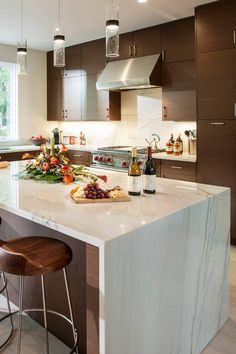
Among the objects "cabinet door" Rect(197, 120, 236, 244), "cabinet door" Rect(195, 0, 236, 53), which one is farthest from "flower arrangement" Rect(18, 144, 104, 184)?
"cabinet door" Rect(195, 0, 236, 53)

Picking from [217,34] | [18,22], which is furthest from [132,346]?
[18,22]

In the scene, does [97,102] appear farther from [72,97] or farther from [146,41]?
[146,41]

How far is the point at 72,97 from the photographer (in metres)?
5.68

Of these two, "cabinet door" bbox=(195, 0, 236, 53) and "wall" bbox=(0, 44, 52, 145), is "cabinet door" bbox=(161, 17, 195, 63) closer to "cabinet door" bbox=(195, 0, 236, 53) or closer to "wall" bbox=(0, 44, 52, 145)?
"cabinet door" bbox=(195, 0, 236, 53)

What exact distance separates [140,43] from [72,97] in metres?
1.61

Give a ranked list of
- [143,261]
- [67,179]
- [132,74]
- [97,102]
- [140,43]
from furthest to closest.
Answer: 1. [97,102]
2. [140,43]
3. [132,74]
4. [67,179]
5. [143,261]

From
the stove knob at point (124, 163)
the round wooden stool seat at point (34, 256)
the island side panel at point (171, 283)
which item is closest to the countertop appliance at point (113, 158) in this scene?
the stove knob at point (124, 163)

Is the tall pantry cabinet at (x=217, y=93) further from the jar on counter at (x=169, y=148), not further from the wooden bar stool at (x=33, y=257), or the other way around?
the wooden bar stool at (x=33, y=257)

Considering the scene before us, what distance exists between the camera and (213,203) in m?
2.06

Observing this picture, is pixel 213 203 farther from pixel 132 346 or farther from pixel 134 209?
pixel 132 346

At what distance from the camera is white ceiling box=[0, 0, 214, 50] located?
11.8 feet

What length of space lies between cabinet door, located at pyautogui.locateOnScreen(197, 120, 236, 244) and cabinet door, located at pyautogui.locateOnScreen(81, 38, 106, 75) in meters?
2.08

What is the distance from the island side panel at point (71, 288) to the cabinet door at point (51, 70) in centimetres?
383

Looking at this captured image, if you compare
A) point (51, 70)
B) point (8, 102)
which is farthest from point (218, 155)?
point (8, 102)
